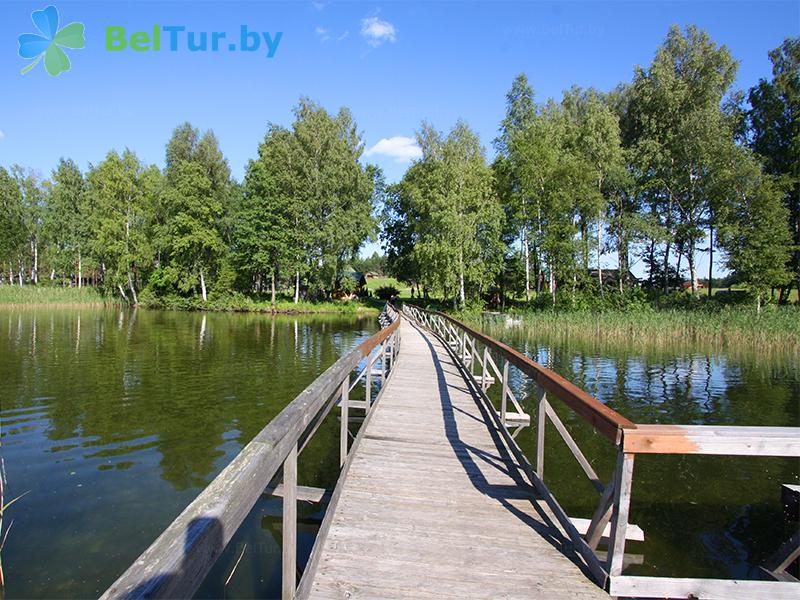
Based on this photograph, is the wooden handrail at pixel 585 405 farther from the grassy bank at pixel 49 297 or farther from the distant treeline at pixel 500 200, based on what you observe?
the grassy bank at pixel 49 297

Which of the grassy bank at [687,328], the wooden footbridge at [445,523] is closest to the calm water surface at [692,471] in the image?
the wooden footbridge at [445,523]

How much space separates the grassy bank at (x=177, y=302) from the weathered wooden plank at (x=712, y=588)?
37.1m

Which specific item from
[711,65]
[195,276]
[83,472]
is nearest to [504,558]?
[83,472]

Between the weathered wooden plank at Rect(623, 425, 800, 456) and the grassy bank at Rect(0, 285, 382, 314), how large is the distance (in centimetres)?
3715

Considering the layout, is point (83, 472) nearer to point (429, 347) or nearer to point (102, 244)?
point (429, 347)

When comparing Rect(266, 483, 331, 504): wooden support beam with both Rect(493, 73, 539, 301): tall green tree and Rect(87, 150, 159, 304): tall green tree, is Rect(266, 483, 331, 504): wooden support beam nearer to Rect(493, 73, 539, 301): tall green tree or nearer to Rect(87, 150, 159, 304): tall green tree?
Rect(493, 73, 539, 301): tall green tree

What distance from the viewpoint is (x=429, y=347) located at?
14.8 metres

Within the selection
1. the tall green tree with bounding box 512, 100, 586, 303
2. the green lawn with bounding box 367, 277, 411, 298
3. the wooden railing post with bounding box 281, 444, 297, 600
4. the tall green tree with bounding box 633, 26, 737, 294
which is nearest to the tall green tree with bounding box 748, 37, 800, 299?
the tall green tree with bounding box 633, 26, 737, 294

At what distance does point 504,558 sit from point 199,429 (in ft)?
21.8

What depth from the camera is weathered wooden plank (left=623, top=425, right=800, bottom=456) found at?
7.27ft

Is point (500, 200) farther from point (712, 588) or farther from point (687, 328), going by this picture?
point (712, 588)

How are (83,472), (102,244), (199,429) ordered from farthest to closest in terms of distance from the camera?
(102,244)
(199,429)
(83,472)

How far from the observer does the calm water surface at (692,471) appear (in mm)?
4812

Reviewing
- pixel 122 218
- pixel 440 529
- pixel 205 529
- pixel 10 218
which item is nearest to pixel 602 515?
pixel 440 529
